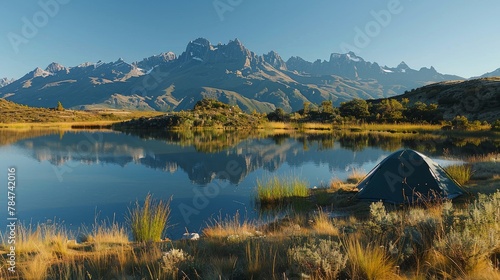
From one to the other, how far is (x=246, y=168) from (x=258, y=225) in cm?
1132

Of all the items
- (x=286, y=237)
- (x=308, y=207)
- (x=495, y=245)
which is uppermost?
(x=495, y=245)

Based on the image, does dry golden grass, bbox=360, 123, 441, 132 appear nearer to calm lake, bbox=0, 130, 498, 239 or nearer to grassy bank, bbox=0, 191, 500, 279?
calm lake, bbox=0, 130, 498, 239

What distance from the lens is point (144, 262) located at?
19.6 feet

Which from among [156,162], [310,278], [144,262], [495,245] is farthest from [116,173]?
[495,245]

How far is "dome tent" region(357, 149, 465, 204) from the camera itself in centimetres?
1215

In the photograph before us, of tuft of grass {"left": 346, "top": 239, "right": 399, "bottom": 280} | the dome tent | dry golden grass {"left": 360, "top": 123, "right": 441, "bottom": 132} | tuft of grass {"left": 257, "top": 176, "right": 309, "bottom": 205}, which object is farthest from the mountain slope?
tuft of grass {"left": 346, "top": 239, "right": 399, "bottom": 280}

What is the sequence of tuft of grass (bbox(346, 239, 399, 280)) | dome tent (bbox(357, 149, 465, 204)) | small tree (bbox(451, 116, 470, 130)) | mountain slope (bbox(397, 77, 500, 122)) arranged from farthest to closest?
mountain slope (bbox(397, 77, 500, 122))
small tree (bbox(451, 116, 470, 130))
dome tent (bbox(357, 149, 465, 204))
tuft of grass (bbox(346, 239, 399, 280))

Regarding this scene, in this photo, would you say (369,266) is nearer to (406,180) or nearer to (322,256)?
(322,256)

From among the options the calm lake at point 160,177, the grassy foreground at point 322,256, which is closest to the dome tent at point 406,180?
the calm lake at point 160,177

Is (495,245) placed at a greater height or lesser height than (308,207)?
greater

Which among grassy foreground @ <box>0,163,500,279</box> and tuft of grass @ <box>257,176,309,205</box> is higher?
grassy foreground @ <box>0,163,500,279</box>

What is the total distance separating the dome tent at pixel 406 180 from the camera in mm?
12148

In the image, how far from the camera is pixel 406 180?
40.5 feet

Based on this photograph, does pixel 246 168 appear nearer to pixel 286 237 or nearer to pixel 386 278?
pixel 286 237
